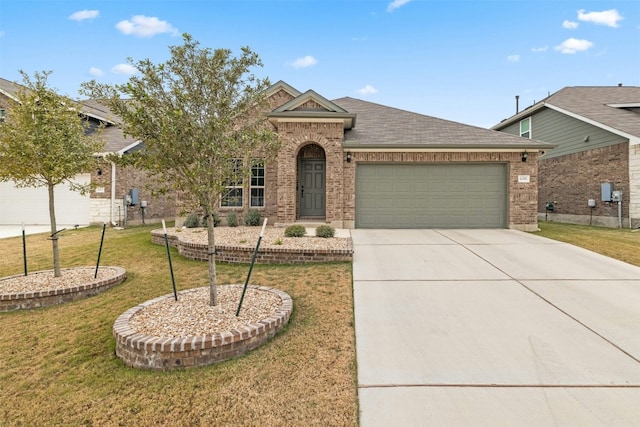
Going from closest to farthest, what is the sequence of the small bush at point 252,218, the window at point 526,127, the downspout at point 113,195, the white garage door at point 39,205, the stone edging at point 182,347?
the stone edging at point 182,347 → the small bush at point 252,218 → the downspout at point 113,195 → the white garage door at point 39,205 → the window at point 526,127

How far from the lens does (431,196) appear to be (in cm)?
1127

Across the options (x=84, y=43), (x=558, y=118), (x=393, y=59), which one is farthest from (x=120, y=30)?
(x=558, y=118)

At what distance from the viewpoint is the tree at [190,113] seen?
325cm

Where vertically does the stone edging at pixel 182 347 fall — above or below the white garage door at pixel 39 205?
below

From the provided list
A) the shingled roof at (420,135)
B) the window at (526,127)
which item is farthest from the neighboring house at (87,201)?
the window at (526,127)

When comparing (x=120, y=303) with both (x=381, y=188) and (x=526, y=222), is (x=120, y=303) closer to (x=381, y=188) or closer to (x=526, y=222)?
(x=381, y=188)

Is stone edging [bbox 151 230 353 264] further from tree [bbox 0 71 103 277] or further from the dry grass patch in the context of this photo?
tree [bbox 0 71 103 277]

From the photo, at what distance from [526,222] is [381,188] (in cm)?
527

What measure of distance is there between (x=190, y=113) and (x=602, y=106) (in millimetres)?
19707

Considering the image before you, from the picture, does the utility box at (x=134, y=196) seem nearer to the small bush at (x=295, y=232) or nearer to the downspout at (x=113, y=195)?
the downspout at (x=113, y=195)

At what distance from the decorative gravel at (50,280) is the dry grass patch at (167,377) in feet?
1.60

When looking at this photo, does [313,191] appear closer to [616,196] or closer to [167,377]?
[167,377]

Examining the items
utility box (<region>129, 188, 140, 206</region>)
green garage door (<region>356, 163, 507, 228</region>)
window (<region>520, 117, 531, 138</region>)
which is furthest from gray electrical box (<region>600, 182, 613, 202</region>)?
utility box (<region>129, 188, 140, 206</region>)

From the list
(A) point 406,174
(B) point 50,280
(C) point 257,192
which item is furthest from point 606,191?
(B) point 50,280
